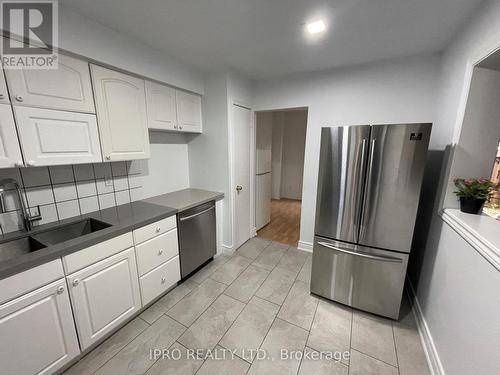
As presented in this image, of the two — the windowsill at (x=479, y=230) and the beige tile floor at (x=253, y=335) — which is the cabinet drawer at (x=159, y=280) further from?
the windowsill at (x=479, y=230)

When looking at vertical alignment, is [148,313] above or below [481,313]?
below

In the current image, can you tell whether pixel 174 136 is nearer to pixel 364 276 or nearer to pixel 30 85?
pixel 30 85

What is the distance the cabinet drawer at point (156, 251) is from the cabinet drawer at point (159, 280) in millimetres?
59

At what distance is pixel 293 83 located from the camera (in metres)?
2.54

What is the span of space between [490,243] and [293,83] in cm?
235

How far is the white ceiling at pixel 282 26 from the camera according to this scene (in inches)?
50.7

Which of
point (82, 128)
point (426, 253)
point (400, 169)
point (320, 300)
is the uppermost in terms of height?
point (82, 128)

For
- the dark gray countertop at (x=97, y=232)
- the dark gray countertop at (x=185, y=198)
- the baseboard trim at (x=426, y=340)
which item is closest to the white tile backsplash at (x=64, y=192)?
the dark gray countertop at (x=97, y=232)

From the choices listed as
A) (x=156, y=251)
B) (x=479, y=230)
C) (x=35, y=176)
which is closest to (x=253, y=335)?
(x=156, y=251)

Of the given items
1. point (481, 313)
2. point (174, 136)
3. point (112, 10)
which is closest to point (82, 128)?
point (112, 10)

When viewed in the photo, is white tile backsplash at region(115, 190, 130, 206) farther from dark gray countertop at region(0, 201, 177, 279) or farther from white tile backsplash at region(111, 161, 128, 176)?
white tile backsplash at region(111, 161, 128, 176)

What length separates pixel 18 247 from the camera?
140cm

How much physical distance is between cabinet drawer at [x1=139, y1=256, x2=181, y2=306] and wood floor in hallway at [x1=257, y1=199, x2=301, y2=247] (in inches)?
64.3

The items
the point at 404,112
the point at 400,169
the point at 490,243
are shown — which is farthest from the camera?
the point at 404,112
